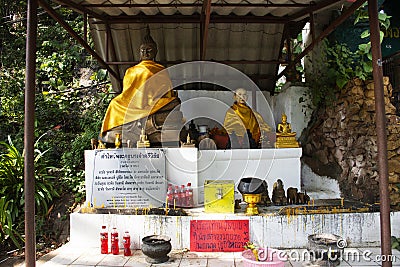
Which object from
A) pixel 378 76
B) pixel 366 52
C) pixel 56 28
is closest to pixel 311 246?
pixel 378 76

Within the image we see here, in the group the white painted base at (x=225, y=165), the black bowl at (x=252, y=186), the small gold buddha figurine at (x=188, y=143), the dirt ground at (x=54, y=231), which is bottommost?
the dirt ground at (x=54, y=231)

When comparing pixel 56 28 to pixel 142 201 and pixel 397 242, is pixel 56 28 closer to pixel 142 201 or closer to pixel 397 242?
pixel 142 201

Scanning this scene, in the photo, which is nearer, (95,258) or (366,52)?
(95,258)

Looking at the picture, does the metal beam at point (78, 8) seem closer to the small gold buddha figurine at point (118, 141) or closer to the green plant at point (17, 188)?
the small gold buddha figurine at point (118, 141)

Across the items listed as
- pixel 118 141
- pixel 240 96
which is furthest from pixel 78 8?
pixel 240 96

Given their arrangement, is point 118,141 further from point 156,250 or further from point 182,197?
point 156,250

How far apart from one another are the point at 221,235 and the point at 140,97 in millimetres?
2315

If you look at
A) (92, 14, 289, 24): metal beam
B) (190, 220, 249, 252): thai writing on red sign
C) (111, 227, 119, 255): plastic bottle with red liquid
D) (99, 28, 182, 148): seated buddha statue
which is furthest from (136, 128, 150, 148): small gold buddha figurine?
(92, 14, 289, 24): metal beam

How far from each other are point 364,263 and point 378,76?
2.02m

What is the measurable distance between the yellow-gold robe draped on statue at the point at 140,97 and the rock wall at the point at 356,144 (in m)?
2.90

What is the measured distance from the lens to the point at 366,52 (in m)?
6.09

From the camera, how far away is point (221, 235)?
14.3ft

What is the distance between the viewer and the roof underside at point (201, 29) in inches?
221

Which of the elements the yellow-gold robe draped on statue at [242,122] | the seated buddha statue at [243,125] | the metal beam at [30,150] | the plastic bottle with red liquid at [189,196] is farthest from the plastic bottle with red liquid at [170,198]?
the metal beam at [30,150]
